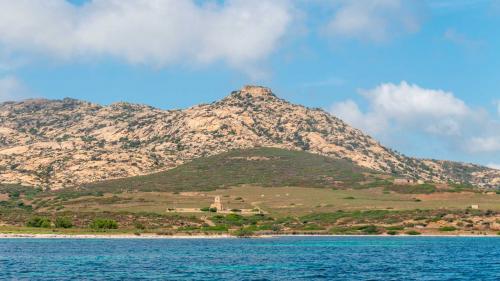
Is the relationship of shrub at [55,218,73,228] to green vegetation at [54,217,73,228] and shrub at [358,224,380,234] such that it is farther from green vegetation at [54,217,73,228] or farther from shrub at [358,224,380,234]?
shrub at [358,224,380,234]

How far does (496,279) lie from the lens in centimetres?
7069

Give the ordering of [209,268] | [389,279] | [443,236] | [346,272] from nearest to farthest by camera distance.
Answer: [389,279], [346,272], [209,268], [443,236]

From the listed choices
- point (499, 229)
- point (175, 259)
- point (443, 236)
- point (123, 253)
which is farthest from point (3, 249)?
point (499, 229)

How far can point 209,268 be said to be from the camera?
8288 cm

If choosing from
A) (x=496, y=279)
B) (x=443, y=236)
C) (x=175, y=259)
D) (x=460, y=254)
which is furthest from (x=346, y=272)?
(x=443, y=236)

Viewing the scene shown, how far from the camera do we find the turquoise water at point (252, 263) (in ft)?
242

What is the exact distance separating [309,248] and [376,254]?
18.7m

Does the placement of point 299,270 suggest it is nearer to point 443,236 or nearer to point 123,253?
point 123,253

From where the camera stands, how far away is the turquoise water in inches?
2901

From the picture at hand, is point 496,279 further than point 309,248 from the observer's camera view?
No

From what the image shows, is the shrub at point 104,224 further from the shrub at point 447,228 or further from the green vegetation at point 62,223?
the shrub at point 447,228

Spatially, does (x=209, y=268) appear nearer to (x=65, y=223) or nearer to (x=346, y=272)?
(x=346, y=272)

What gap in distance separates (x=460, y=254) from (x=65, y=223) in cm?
10580

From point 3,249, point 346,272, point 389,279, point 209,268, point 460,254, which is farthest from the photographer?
point 3,249
